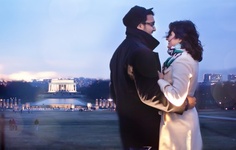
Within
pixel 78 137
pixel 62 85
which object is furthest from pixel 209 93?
pixel 78 137

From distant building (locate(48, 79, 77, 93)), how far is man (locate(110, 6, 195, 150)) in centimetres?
9297

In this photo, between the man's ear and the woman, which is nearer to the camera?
the woman

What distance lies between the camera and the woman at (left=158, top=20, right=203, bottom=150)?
2357 millimetres

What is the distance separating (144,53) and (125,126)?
0.46 m

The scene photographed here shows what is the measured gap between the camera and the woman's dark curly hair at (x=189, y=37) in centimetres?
251

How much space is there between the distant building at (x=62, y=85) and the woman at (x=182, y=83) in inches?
3665

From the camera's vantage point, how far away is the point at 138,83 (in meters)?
2.32

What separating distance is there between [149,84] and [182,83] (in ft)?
0.61

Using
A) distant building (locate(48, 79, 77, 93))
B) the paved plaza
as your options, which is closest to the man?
the paved plaza

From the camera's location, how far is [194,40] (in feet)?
8.34

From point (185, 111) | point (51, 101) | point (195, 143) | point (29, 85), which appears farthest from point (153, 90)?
point (51, 101)

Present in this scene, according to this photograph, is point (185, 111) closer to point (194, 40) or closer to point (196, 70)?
point (196, 70)

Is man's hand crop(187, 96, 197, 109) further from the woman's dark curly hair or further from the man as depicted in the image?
the woman's dark curly hair

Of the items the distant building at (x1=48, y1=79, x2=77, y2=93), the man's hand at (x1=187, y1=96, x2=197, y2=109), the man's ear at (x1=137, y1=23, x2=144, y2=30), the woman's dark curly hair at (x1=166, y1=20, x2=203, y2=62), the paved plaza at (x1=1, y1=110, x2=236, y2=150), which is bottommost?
the paved plaza at (x1=1, y1=110, x2=236, y2=150)
